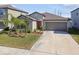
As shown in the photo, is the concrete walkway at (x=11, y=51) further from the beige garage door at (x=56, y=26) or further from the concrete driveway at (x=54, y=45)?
the beige garage door at (x=56, y=26)

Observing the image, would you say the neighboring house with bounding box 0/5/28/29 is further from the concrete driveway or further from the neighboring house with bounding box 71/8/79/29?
the neighboring house with bounding box 71/8/79/29

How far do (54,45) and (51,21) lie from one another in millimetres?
5979

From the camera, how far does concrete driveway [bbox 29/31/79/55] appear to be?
13266 mm

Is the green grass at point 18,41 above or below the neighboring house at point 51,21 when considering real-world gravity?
below

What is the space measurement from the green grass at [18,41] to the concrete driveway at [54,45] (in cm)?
50

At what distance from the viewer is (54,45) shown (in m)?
15.3

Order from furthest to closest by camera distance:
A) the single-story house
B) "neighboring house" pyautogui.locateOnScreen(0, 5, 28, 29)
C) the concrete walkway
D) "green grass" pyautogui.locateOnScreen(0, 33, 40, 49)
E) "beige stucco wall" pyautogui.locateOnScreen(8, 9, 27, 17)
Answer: "beige stucco wall" pyautogui.locateOnScreen(8, 9, 27, 17), the single-story house, "neighboring house" pyautogui.locateOnScreen(0, 5, 28, 29), "green grass" pyautogui.locateOnScreen(0, 33, 40, 49), the concrete walkway

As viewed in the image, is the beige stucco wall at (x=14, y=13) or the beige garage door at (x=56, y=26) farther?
the beige garage door at (x=56, y=26)

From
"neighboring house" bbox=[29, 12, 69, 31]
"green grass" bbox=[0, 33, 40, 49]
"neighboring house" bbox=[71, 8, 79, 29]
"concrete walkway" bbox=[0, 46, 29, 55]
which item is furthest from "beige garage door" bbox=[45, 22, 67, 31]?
"concrete walkway" bbox=[0, 46, 29, 55]

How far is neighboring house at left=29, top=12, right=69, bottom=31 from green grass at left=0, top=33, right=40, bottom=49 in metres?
Answer: 1.99

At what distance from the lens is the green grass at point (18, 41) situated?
14772mm

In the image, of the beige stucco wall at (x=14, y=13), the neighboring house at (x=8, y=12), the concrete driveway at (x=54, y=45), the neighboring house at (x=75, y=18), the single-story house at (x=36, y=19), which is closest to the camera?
the concrete driveway at (x=54, y=45)

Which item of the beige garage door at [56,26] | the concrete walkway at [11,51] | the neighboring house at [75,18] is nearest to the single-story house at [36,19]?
the beige garage door at [56,26]

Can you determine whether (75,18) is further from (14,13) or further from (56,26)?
(14,13)
